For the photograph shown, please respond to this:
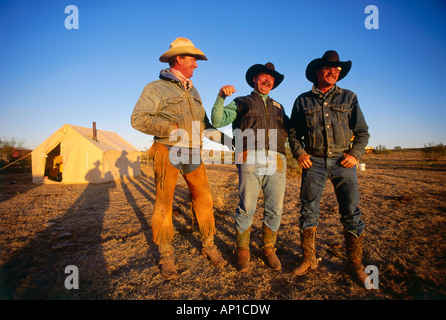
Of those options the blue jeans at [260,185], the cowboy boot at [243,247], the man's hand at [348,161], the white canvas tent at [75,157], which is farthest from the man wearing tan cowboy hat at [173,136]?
the white canvas tent at [75,157]

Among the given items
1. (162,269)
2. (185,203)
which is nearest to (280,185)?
(162,269)

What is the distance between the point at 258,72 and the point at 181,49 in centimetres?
97

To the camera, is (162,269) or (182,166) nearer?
(162,269)

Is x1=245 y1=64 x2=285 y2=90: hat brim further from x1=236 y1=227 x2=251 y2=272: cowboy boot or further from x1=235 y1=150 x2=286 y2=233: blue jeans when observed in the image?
x1=236 y1=227 x2=251 y2=272: cowboy boot

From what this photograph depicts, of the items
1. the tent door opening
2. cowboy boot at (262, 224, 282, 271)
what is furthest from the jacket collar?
the tent door opening

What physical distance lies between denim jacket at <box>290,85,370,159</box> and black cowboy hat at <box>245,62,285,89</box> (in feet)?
1.63

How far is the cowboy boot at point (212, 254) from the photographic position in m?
2.39

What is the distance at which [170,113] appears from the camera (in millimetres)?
2326

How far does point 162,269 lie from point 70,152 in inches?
440

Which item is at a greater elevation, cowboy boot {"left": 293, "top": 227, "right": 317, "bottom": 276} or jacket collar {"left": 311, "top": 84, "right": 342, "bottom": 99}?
jacket collar {"left": 311, "top": 84, "right": 342, "bottom": 99}

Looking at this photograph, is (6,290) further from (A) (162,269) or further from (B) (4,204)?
(B) (4,204)

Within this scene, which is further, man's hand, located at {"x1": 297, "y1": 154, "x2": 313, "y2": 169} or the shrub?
the shrub

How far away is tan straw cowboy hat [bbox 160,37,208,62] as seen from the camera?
2385mm

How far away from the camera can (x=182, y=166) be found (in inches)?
95.5
